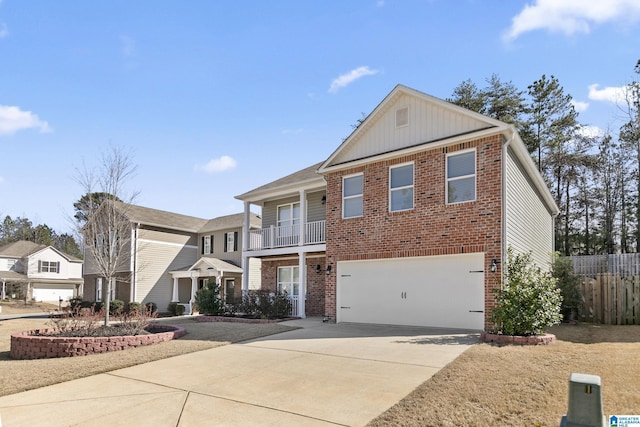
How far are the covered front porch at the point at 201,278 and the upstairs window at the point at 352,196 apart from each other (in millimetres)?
11461

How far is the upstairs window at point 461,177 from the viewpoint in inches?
498

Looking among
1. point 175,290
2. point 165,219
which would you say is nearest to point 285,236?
point 175,290

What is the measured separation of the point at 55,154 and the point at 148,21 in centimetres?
802

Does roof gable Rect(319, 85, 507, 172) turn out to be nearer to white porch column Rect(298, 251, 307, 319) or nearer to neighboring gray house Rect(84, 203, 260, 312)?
white porch column Rect(298, 251, 307, 319)

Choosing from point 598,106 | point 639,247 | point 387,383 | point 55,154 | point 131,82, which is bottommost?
point 387,383

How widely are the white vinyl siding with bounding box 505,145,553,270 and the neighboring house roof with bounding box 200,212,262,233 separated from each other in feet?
56.2

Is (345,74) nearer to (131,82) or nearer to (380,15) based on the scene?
(380,15)

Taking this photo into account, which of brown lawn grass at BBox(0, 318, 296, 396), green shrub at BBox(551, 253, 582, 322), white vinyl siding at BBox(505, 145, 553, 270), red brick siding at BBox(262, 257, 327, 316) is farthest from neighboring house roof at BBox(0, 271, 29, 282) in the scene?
green shrub at BBox(551, 253, 582, 322)

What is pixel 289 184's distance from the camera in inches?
721

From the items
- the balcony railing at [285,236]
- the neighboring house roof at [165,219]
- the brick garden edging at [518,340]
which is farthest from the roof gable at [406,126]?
the neighboring house roof at [165,219]

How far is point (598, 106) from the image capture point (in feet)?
91.4

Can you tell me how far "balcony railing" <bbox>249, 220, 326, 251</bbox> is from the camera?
1777cm

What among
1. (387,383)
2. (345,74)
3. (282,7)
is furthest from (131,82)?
(387,383)

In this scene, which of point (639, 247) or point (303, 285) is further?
point (639, 247)
